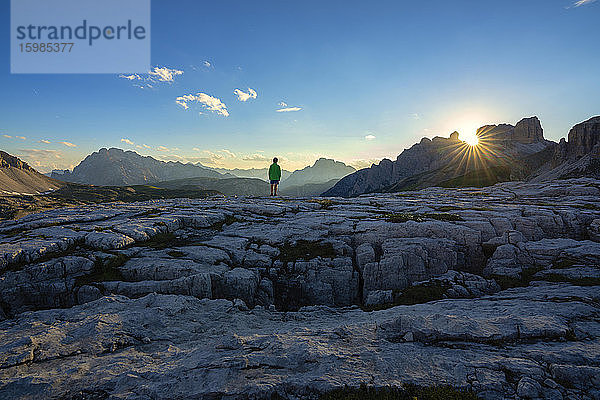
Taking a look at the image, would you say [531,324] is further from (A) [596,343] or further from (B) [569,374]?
(B) [569,374]

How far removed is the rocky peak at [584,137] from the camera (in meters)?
103

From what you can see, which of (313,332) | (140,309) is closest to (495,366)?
(313,332)

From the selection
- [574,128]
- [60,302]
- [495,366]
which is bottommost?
[60,302]

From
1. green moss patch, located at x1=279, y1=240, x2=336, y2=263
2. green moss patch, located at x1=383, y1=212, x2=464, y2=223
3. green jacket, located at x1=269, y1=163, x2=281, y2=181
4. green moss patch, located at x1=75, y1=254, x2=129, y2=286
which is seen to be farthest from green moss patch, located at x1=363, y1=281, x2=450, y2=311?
green jacket, located at x1=269, y1=163, x2=281, y2=181

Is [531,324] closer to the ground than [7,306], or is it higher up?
higher up

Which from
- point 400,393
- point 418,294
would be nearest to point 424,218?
point 418,294

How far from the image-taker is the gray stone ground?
8.62 metres

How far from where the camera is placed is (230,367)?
938cm

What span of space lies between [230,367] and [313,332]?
4.12 meters

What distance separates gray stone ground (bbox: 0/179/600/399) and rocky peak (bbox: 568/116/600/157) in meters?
114

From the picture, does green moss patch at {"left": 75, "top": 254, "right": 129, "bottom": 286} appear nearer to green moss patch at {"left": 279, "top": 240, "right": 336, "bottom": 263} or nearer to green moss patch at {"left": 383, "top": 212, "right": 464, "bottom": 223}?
green moss patch at {"left": 279, "top": 240, "right": 336, "bottom": 263}

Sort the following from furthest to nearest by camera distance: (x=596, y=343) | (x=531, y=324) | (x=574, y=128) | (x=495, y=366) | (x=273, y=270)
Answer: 1. (x=574, y=128)
2. (x=273, y=270)
3. (x=531, y=324)
4. (x=596, y=343)
5. (x=495, y=366)

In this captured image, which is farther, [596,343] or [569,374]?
[596,343]

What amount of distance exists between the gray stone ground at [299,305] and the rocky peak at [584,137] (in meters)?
114
